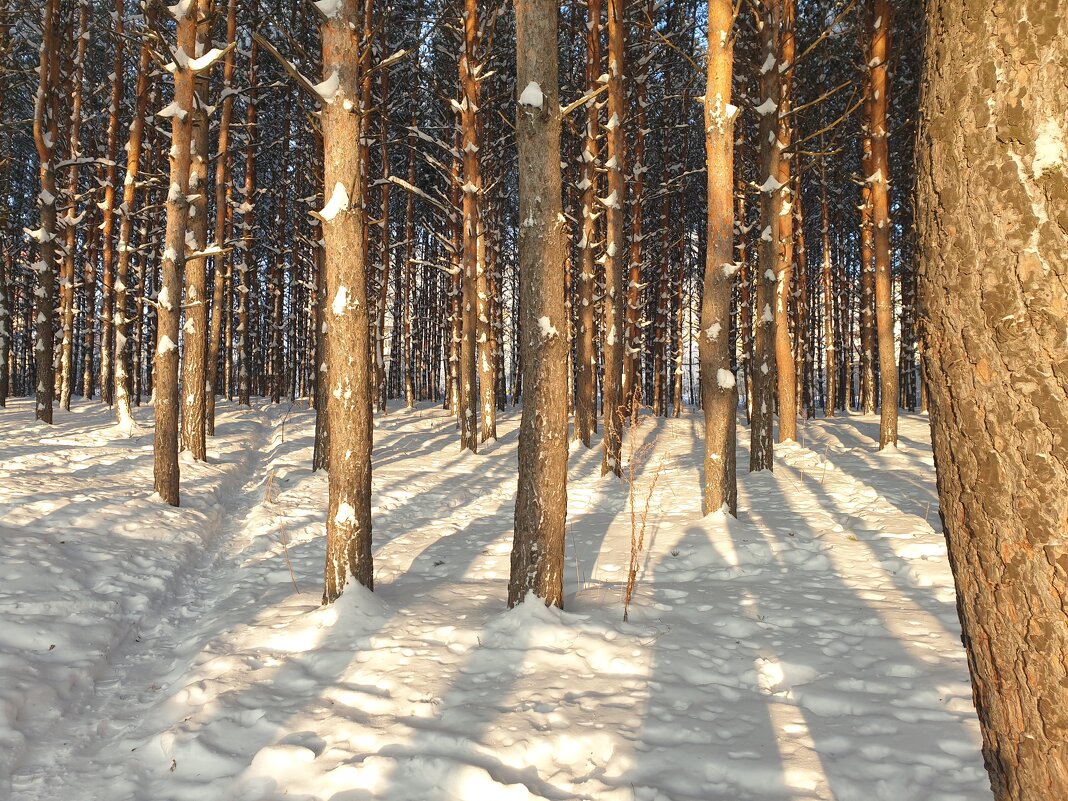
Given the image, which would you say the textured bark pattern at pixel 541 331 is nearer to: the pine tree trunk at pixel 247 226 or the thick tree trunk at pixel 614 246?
the thick tree trunk at pixel 614 246

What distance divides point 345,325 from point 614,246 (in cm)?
716

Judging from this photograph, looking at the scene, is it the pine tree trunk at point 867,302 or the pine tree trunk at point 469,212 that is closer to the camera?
the pine tree trunk at point 469,212

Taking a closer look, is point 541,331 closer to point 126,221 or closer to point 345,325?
point 345,325

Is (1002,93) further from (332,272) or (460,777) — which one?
(332,272)

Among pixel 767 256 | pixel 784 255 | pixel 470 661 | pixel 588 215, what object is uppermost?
pixel 588 215

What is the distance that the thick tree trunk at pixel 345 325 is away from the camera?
4750 millimetres

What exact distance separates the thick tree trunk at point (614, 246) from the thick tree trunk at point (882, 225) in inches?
189

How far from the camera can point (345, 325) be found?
4.77 meters

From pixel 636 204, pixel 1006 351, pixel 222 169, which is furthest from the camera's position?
pixel 636 204

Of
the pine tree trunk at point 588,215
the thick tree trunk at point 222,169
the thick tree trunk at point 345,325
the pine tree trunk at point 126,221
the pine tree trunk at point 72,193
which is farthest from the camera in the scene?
the pine tree trunk at point 72,193

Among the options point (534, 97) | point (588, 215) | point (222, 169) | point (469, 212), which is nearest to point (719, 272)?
point (534, 97)

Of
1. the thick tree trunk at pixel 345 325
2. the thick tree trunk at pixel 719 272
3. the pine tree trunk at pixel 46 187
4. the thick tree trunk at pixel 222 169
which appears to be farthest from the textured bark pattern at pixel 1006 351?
the pine tree trunk at pixel 46 187

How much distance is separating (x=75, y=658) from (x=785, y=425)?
37.9 feet

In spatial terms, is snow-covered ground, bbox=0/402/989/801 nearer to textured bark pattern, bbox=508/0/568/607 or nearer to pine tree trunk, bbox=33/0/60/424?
textured bark pattern, bbox=508/0/568/607
